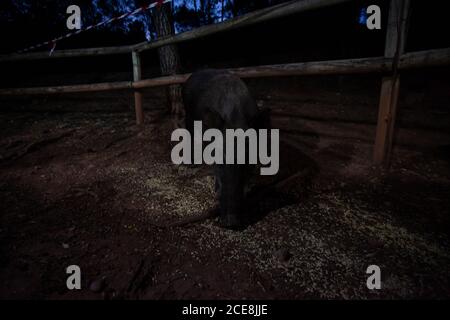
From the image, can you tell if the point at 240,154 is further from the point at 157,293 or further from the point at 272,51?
the point at 272,51

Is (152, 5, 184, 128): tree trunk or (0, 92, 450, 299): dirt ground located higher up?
(152, 5, 184, 128): tree trunk

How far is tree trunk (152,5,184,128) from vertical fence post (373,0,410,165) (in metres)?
2.50

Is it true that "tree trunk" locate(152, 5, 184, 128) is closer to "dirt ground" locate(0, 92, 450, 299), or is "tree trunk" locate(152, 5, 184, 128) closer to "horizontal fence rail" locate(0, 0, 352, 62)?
"horizontal fence rail" locate(0, 0, 352, 62)

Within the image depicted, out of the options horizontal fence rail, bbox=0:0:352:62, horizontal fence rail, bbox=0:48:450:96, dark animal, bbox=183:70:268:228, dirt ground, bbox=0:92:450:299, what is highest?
horizontal fence rail, bbox=0:0:352:62

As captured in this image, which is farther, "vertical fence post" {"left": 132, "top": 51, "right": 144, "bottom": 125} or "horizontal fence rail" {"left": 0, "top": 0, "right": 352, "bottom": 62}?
"vertical fence post" {"left": 132, "top": 51, "right": 144, "bottom": 125}

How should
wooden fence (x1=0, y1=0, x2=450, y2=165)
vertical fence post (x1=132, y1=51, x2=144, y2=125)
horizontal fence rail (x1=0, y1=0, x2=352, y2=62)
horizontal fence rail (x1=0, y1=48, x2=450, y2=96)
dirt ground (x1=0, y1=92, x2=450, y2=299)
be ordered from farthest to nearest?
vertical fence post (x1=132, y1=51, x2=144, y2=125), horizontal fence rail (x1=0, y1=0, x2=352, y2=62), wooden fence (x1=0, y1=0, x2=450, y2=165), horizontal fence rail (x1=0, y1=48, x2=450, y2=96), dirt ground (x1=0, y1=92, x2=450, y2=299)

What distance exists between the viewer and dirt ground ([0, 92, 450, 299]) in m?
1.57

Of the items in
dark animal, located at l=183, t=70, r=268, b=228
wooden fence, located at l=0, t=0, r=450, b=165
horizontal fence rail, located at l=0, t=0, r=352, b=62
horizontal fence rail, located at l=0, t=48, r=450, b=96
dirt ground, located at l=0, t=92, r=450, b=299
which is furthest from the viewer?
horizontal fence rail, located at l=0, t=0, r=352, b=62

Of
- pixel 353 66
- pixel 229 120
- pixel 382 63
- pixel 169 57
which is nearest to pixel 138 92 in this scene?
pixel 169 57

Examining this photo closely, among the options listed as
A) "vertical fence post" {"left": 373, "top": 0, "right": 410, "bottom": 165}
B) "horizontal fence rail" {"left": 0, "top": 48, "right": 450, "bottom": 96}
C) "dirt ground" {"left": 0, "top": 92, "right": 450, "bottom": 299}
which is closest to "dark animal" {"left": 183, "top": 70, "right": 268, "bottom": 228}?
"dirt ground" {"left": 0, "top": 92, "right": 450, "bottom": 299}

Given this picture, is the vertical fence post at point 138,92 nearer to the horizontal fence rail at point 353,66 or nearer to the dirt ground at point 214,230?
the horizontal fence rail at point 353,66

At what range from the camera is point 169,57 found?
14.6 feet

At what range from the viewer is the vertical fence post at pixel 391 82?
7.97 feet
